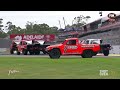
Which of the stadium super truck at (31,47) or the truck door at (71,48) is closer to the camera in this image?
the truck door at (71,48)

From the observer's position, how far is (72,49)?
28.1 m

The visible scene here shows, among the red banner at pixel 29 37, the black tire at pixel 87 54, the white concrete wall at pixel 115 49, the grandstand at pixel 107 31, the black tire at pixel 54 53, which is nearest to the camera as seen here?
the black tire at pixel 54 53

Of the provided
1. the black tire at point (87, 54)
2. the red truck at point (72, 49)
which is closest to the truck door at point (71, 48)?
the red truck at point (72, 49)

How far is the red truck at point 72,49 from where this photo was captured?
2773 cm

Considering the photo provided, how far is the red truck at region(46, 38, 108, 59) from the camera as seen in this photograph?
27734mm

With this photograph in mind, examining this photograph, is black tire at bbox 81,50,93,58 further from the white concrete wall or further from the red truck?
the white concrete wall

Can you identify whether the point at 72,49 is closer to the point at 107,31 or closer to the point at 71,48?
the point at 71,48

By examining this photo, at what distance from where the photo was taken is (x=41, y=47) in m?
37.2

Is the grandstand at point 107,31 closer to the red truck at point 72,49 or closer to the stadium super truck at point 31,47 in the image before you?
the stadium super truck at point 31,47

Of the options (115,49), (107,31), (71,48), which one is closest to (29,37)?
(107,31)
